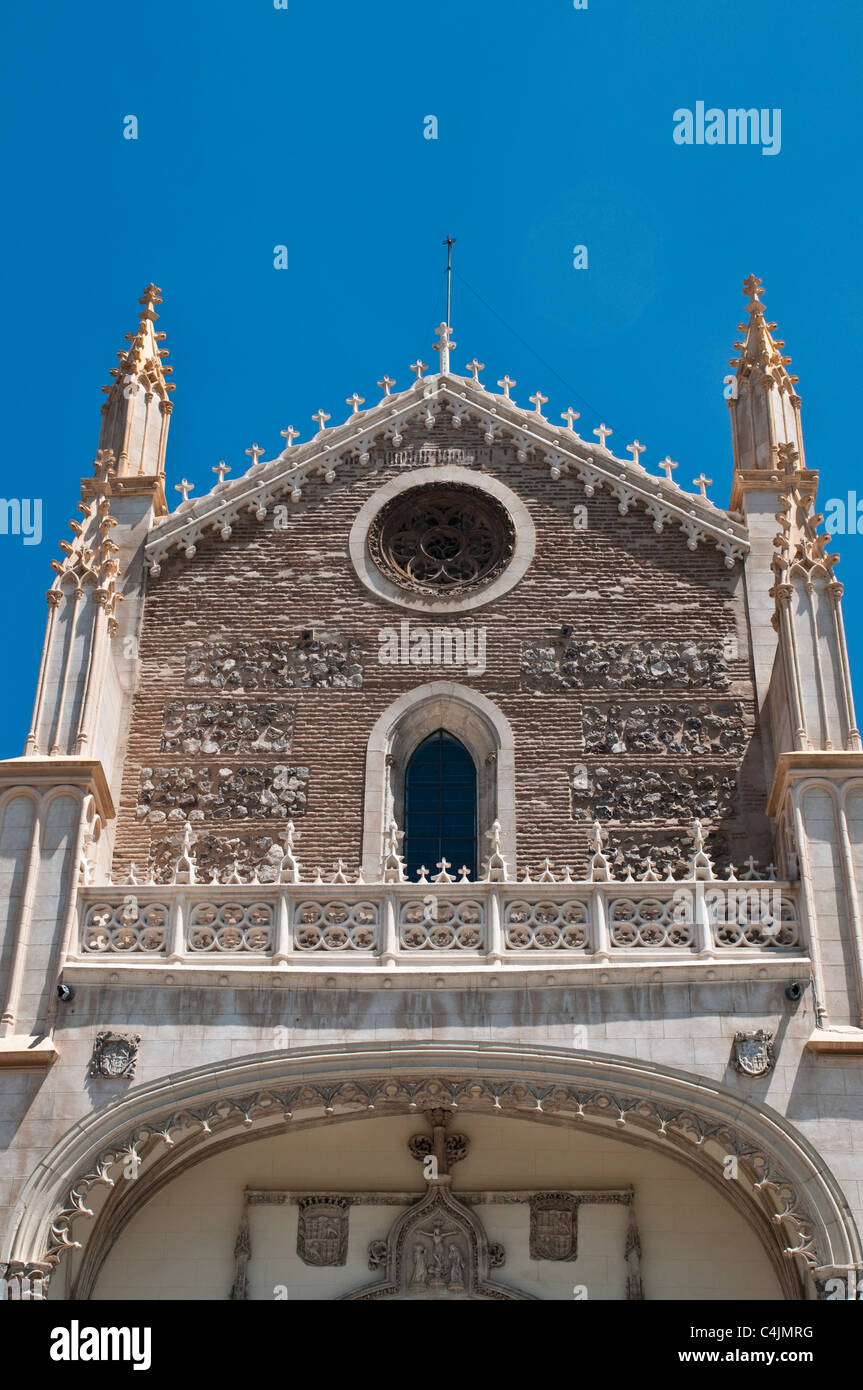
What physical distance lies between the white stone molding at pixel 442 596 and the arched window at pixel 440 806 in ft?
5.07

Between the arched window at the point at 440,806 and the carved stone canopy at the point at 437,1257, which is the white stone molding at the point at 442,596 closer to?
the arched window at the point at 440,806

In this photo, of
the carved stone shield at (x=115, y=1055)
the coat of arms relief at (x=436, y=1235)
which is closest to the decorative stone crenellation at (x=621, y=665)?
the coat of arms relief at (x=436, y=1235)

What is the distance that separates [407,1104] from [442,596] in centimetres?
662

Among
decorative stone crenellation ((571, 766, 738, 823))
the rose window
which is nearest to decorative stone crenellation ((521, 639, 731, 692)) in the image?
decorative stone crenellation ((571, 766, 738, 823))

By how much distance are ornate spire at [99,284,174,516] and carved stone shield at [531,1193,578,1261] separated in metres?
9.43

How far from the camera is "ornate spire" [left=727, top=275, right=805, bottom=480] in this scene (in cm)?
2178

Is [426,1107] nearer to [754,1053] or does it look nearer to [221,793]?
[754,1053]

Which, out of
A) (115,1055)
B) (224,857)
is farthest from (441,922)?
(224,857)

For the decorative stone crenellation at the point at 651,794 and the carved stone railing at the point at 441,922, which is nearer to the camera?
the carved stone railing at the point at 441,922

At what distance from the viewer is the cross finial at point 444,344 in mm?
22812

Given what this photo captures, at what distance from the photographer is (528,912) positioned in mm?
16578

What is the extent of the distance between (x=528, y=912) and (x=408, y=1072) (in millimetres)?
1849

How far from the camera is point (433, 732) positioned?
20.1 metres

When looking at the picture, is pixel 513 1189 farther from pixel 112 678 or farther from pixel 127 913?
pixel 112 678
